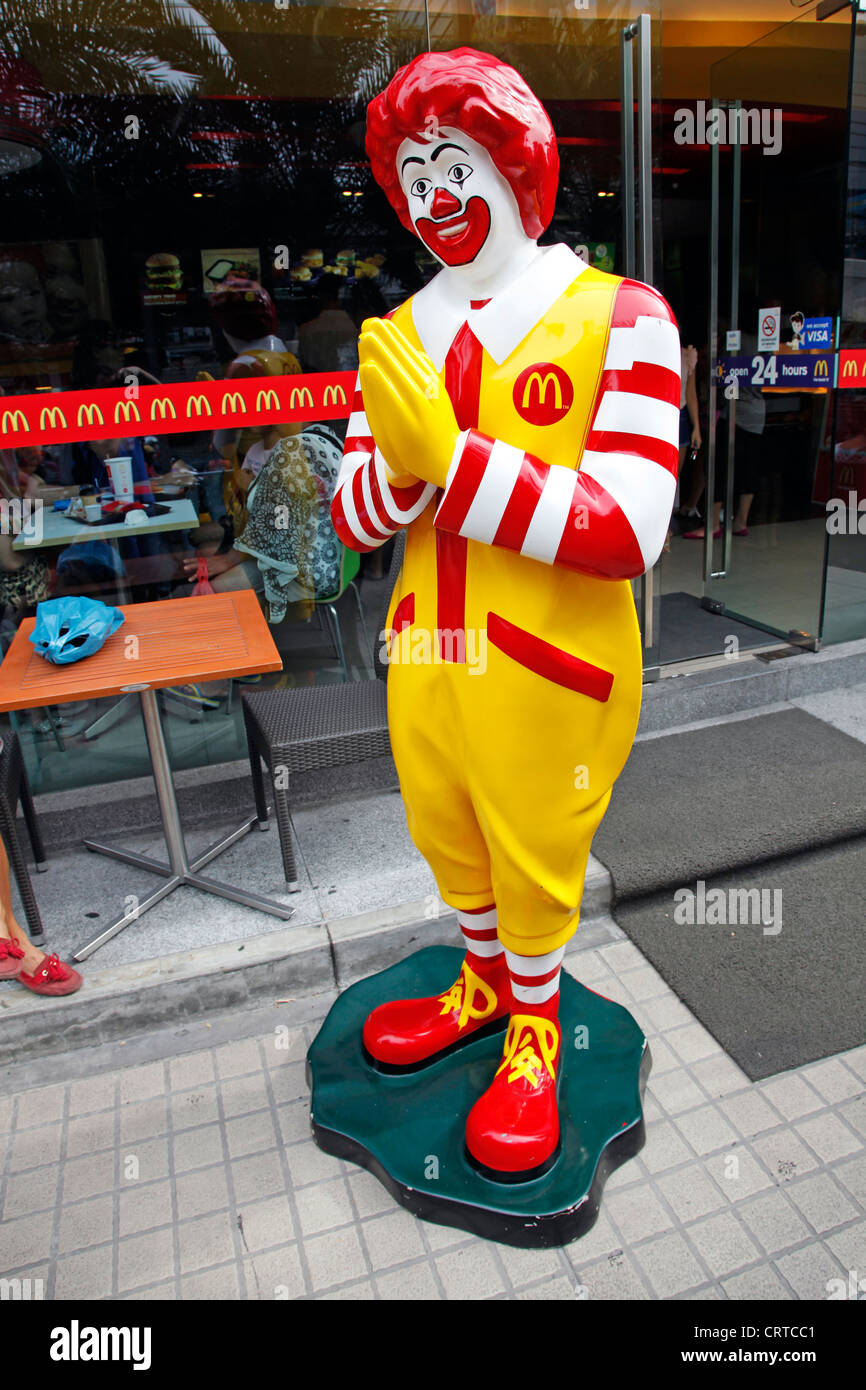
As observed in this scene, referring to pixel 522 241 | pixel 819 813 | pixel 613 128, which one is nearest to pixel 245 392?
pixel 613 128

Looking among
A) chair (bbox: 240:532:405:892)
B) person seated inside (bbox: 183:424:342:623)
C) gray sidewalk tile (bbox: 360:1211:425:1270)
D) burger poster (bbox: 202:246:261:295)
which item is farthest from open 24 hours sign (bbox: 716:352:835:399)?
gray sidewalk tile (bbox: 360:1211:425:1270)

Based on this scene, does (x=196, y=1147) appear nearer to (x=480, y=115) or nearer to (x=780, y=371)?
(x=480, y=115)

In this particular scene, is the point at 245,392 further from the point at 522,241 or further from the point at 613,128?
the point at 522,241

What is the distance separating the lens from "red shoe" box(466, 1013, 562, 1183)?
7.48 ft

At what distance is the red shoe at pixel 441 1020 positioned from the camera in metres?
2.62

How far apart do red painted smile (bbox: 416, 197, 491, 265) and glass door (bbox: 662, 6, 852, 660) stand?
10.8ft

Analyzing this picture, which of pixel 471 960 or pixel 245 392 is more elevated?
pixel 245 392

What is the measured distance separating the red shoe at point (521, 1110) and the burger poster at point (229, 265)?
3028 millimetres

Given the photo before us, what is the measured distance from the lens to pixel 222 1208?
95.3 inches

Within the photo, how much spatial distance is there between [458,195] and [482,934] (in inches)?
66.9

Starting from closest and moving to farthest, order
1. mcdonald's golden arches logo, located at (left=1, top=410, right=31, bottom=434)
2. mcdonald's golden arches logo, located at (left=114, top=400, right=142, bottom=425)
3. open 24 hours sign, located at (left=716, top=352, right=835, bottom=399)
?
1. mcdonald's golden arches logo, located at (left=1, top=410, right=31, bottom=434)
2. mcdonald's golden arches logo, located at (left=114, top=400, right=142, bottom=425)
3. open 24 hours sign, located at (left=716, top=352, right=835, bottom=399)

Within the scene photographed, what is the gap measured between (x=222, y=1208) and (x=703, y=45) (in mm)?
5841

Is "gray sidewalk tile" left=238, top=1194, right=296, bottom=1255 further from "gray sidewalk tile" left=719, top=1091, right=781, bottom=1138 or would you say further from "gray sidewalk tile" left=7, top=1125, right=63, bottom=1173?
"gray sidewalk tile" left=719, top=1091, right=781, bottom=1138

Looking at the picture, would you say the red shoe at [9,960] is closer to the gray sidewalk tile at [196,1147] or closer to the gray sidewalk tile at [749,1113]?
the gray sidewalk tile at [196,1147]
